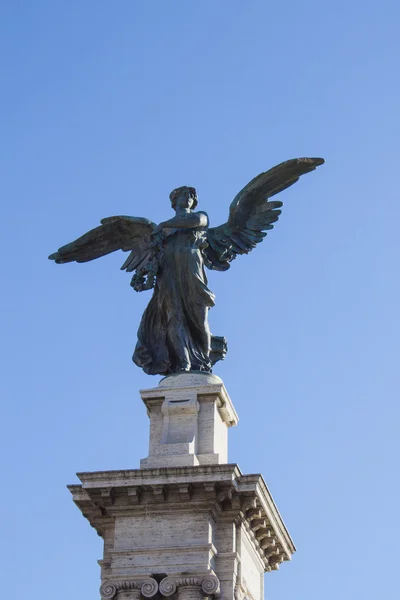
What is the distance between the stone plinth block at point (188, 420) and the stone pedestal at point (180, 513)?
2 centimetres

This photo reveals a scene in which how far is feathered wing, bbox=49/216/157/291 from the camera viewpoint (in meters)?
23.9

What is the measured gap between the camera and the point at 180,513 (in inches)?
814

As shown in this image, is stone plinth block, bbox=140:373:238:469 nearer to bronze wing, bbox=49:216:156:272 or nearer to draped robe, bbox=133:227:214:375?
draped robe, bbox=133:227:214:375

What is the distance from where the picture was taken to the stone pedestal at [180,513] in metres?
20.3

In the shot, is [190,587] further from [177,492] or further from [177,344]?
[177,344]

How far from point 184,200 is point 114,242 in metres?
1.67

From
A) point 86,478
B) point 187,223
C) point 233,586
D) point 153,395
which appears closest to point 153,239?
point 187,223

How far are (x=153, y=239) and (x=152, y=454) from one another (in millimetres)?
4160

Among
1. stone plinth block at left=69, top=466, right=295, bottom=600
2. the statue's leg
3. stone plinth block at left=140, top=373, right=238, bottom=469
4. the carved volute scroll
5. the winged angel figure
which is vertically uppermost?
the winged angel figure

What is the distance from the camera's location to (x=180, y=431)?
71.1 feet

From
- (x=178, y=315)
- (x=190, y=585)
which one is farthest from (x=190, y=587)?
(x=178, y=315)

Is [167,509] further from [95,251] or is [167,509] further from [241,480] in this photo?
[95,251]

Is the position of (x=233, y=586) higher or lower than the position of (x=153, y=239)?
lower

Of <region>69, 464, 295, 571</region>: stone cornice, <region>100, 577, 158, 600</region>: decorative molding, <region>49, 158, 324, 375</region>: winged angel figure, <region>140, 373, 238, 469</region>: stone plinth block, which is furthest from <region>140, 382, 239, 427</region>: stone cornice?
<region>100, 577, 158, 600</region>: decorative molding
